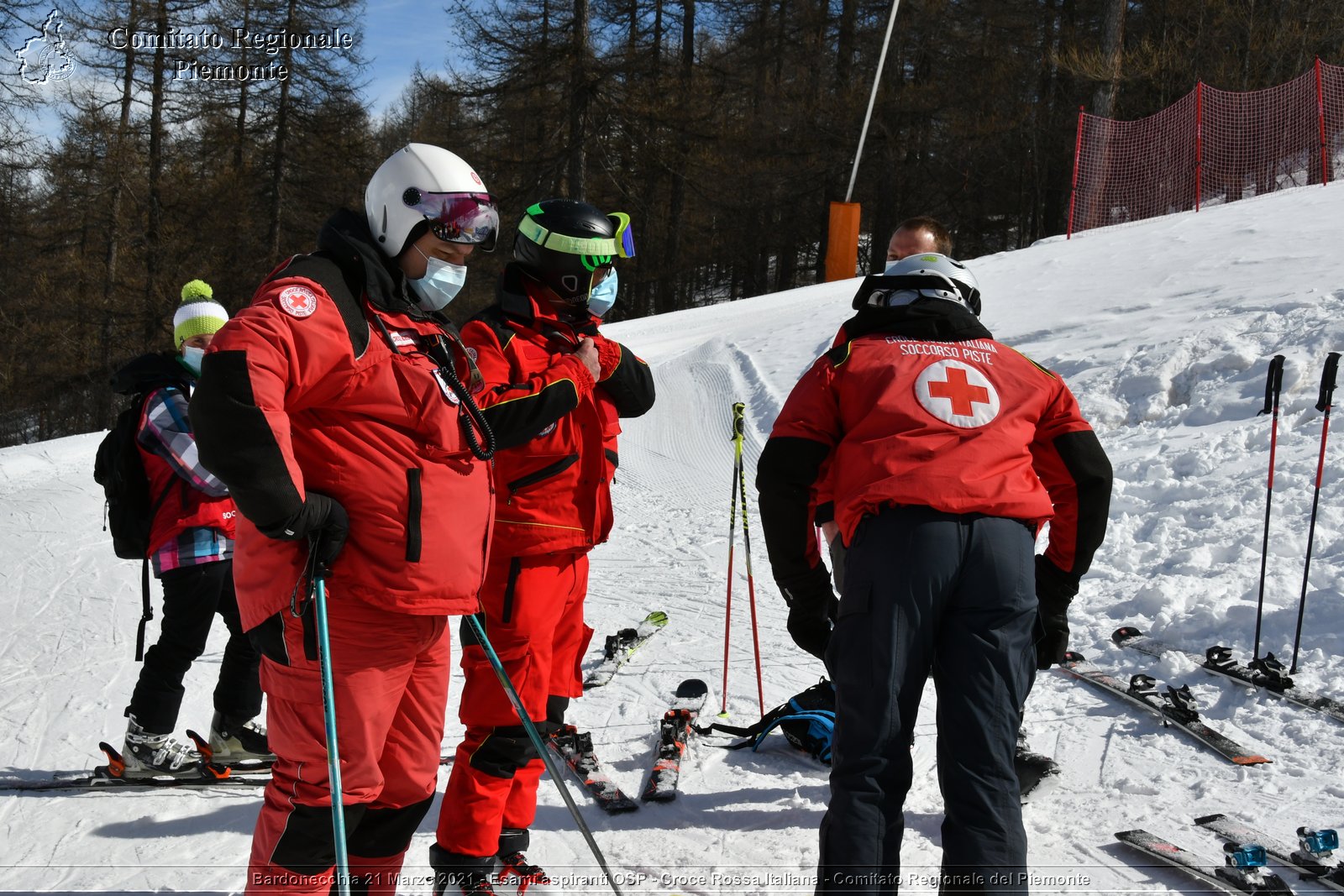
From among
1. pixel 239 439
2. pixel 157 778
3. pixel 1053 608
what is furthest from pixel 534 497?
pixel 157 778

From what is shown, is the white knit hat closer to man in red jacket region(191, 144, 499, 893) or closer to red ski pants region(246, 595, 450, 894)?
man in red jacket region(191, 144, 499, 893)

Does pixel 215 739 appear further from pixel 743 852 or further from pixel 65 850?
pixel 743 852

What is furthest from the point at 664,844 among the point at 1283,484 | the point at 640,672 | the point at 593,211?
the point at 1283,484

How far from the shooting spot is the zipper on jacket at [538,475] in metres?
3.18

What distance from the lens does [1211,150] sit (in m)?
16.5

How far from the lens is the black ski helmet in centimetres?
331

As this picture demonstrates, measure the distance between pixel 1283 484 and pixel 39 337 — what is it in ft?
86.4

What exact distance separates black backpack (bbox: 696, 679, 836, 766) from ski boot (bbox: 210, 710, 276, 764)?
1.97 meters

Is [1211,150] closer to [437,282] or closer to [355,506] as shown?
[437,282]

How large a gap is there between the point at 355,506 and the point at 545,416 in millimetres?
734

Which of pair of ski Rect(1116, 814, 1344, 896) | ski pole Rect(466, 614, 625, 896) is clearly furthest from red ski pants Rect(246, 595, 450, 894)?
pair of ski Rect(1116, 814, 1344, 896)

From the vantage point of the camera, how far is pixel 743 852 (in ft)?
11.1

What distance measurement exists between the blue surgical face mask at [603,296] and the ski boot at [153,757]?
2.66 meters

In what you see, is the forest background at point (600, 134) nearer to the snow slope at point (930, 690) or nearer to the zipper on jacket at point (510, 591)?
the snow slope at point (930, 690)
